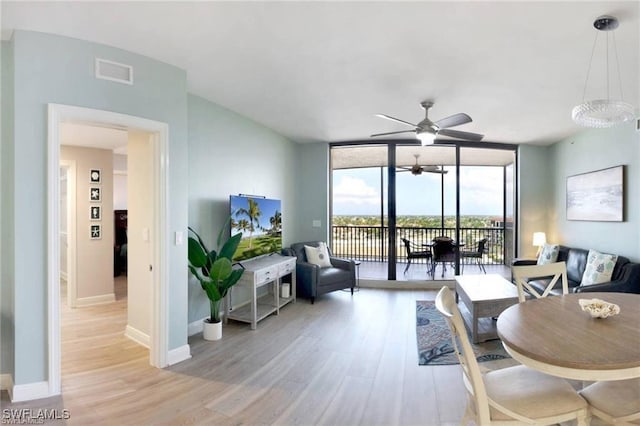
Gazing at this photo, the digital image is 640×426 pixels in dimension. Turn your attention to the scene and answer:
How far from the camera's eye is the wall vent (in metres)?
2.46

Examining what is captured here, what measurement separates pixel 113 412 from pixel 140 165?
7.18ft

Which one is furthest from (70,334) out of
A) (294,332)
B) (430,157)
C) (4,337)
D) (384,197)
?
(430,157)

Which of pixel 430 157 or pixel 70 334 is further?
pixel 430 157

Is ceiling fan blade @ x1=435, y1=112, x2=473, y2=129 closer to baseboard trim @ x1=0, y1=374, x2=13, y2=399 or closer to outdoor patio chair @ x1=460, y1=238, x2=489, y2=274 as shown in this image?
outdoor patio chair @ x1=460, y1=238, x2=489, y2=274

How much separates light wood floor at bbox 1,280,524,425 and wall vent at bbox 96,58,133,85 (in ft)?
8.02

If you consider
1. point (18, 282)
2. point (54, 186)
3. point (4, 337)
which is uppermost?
point (54, 186)

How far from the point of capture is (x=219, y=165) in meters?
3.94

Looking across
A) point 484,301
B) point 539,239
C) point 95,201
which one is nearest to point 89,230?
point 95,201

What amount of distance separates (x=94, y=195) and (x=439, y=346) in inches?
206

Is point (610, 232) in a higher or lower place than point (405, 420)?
higher

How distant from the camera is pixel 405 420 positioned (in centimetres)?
204

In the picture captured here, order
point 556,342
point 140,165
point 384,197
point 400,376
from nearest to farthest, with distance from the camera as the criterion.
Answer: point 556,342 < point 400,376 < point 140,165 < point 384,197

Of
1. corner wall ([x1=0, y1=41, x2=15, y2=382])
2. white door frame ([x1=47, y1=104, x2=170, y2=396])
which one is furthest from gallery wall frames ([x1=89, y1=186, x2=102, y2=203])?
white door frame ([x1=47, y1=104, x2=170, y2=396])

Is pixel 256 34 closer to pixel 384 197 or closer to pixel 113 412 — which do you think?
pixel 113 412
